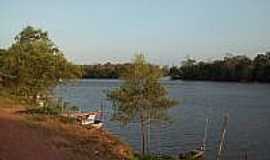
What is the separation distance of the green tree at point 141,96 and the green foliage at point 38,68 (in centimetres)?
583

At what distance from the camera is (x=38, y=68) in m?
35.0

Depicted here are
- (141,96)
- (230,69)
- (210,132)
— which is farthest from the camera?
(230,69)

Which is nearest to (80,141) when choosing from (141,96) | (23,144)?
(23,144)

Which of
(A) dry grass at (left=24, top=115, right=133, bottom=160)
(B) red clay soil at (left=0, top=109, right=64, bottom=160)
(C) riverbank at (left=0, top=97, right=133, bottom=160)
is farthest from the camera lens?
(A) dry grass at (left=24, top=115, right=133, bottom=160)

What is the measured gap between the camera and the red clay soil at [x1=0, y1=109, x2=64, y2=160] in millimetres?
15898

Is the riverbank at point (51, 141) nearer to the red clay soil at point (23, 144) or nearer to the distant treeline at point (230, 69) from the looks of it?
the red clay soil at point (23, 144)

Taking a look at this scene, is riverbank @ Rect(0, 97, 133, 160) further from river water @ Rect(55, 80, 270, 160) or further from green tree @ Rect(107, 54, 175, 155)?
river water @ Rect(55, 80, 270, 160)

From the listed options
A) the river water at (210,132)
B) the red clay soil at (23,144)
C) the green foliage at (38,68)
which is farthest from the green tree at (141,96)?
the red clay soil at (23,144)

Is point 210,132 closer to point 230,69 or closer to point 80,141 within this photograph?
point 80,141

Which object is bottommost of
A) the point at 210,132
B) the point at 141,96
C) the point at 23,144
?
the point at 210,132

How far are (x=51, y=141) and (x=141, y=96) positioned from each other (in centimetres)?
1217

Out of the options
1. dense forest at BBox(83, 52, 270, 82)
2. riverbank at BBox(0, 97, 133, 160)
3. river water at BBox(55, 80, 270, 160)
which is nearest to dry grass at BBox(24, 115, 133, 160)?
riverbank at BBox(0, 97, 133, 160)

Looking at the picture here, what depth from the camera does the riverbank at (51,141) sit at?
16656 mm

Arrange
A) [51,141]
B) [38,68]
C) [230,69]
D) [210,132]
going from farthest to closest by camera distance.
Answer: [230,69], [210,132], [38,68], [51,141]
